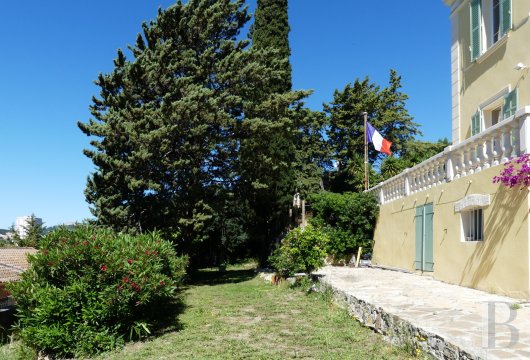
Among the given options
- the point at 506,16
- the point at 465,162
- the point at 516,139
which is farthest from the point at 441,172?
the point at 506,16

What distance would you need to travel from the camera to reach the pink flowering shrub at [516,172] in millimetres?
6461

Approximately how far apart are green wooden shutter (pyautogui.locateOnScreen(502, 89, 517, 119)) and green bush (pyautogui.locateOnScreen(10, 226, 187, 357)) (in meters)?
7.95

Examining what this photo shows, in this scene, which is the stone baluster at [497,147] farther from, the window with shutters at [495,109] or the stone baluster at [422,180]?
the stone baluster at [422,180]

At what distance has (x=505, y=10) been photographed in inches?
372

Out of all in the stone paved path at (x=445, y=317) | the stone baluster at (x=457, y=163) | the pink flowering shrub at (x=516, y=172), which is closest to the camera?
the stone paved path at (x=445, y=317)

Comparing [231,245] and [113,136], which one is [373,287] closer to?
[113,136]

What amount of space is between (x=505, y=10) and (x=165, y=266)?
358 inches

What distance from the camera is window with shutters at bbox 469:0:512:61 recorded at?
10.1 meters

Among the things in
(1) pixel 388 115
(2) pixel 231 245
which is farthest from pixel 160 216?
(1) pixel 388 115

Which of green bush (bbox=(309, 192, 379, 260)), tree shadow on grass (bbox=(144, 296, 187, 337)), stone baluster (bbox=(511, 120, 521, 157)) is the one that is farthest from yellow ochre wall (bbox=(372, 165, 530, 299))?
tree shadow on grass (bbox=(144, 296, 187, 337))

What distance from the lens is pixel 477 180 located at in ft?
26.6

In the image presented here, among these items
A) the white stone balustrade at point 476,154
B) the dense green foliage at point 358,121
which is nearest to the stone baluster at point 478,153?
the white stone balustrade at point 476,154

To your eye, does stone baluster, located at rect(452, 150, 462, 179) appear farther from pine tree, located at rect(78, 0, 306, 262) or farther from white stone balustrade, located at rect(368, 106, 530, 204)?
pine tree, located at rect(78, 0, 306, 262)

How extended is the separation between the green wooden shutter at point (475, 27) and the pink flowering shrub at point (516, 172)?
4.95 meters
